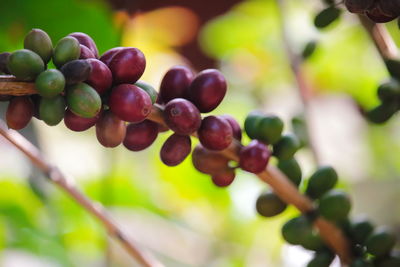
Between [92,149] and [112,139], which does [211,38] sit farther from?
[112,139]

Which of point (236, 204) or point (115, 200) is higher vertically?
point (115, 200)

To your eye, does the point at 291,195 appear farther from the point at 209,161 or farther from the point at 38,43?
the point at 38,43

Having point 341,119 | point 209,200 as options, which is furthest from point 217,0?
point 341,119

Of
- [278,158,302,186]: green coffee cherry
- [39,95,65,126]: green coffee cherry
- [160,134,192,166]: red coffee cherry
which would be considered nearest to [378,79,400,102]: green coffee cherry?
[278,158,302,186]: green coffee cherry

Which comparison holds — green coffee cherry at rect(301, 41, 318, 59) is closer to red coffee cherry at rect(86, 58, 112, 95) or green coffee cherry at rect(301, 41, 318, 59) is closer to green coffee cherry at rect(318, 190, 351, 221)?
green coffee cherry at rect(318, 190, 351, 221)

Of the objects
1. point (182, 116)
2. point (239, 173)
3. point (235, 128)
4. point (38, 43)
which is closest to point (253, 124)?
point (235, 128)
